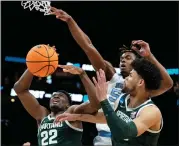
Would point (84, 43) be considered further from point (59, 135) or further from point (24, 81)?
point (59, 135)

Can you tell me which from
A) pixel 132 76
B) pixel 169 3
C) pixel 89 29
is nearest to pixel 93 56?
pixel 132 76

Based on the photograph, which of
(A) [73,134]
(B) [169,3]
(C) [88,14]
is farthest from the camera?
(C) [88,14]

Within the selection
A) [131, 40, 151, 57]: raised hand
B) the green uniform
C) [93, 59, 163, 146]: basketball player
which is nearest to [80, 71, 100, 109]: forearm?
[93, 59, 163, 146]: basketball player

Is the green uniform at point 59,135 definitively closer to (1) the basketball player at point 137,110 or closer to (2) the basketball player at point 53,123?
(2) the basketball player at point 53,123

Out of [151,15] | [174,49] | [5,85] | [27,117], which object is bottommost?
[27,117]

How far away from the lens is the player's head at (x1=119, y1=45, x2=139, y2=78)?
12.5 feet

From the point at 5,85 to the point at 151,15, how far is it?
4006 mm

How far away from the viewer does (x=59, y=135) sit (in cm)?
434

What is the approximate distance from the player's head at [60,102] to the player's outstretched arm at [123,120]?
1.75 m

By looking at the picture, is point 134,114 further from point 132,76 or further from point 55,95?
point 55,95

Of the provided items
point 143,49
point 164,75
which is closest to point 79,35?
point 143,49

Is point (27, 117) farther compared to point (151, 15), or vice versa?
point (27, 117)

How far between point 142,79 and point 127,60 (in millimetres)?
742

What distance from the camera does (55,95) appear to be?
185 inches
